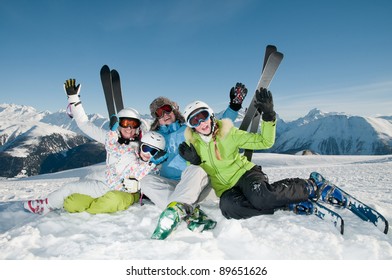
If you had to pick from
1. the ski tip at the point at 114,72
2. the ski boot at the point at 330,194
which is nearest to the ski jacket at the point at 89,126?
the ski tip at the point at 114,72

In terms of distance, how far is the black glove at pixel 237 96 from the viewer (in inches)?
201

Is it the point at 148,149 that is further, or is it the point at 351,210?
the point at 148,149

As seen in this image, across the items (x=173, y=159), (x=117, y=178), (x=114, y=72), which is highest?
(x=114, y=72)

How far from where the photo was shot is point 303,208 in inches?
142

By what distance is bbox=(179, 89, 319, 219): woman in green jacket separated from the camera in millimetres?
3408

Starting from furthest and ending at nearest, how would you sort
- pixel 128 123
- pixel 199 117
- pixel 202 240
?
pixel 128 123 < pixel 199 117 < pixel 202 240

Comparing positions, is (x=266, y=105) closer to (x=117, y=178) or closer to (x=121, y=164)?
(x=121, y=164)

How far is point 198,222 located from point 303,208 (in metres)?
1.48

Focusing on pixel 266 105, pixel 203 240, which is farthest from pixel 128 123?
pixel 203 240

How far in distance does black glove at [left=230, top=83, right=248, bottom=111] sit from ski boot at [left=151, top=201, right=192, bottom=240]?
248 centimetres

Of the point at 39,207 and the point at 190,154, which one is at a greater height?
the point at 190,154

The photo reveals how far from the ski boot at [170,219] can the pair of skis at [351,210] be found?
5.65 ft

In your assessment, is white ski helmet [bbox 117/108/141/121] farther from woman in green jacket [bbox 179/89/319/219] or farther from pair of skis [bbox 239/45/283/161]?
pair of skis [bbox 239/45/283/161]
